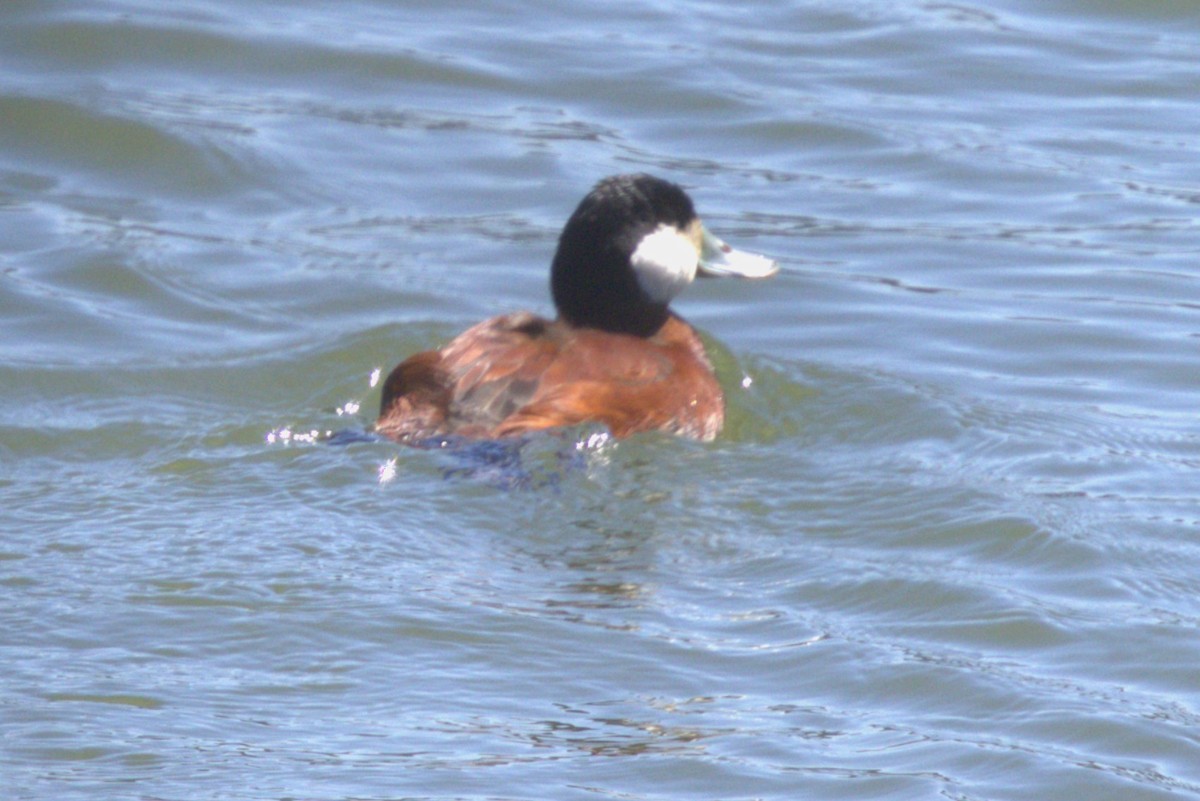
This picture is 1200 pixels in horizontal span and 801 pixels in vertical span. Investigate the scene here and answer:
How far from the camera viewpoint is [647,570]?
5.36m

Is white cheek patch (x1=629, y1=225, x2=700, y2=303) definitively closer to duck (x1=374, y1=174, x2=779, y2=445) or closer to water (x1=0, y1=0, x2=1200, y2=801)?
duck (x1=374, y1=174, x2=779, y2=445)

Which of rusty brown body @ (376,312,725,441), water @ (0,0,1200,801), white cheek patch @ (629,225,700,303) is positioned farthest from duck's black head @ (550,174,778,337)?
water @ (0,0,1200,801)

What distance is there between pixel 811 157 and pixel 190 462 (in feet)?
16.4

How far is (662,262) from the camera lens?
682 cm

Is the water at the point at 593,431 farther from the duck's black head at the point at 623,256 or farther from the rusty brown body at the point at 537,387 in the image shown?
the duck's black head at the point at 623,256

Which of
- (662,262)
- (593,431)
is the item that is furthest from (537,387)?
(662,262)

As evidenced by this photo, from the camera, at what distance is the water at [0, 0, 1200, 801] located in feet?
14.2

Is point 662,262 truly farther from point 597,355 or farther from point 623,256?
point 597,355

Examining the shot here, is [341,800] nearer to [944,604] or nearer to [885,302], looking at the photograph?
[944,604]

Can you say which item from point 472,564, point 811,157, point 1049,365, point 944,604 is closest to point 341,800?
point 472,564

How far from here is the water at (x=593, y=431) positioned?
4340mm

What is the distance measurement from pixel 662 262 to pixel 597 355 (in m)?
0.69

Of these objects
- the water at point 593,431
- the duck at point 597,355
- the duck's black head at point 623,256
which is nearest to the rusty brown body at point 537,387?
the duck at point 597,355

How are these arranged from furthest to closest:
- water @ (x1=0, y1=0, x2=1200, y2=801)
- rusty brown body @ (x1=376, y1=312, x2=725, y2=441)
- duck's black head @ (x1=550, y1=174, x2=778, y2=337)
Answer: duck's black head @ (x1=550, y1=174, x2=778, y2=337) → rusty brown body @ (x1=376, y1=312, x2=725, y2=441) → water @ (x1=0, y1=0, x2=1200, y2=801)
